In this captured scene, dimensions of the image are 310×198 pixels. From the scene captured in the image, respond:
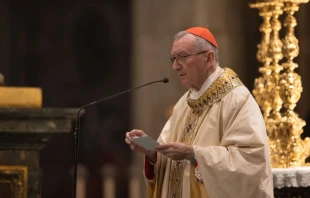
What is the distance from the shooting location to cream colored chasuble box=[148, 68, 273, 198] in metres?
7.35

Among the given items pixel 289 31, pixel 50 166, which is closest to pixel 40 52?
pixel 50 166

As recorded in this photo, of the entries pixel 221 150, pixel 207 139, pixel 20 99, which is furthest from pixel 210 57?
pixel 20 99

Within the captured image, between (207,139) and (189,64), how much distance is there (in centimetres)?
46

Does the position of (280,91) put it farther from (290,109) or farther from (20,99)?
(20,99)

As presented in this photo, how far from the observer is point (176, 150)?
24.1 ft

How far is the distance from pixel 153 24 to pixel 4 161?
5564 mm

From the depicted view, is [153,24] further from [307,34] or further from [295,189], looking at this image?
[295,189]

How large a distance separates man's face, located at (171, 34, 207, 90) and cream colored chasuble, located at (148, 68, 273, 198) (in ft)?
0.33

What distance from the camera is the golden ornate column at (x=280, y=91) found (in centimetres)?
952

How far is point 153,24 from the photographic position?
13.7 metres

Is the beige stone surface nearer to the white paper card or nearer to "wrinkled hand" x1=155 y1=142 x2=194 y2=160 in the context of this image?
the white paper card

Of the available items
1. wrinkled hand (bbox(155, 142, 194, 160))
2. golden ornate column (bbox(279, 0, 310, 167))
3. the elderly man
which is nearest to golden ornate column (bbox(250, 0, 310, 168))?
golden ornate column (bbox(279, 0, 310, 167))

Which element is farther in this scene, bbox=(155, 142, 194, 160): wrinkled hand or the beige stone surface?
the beige stone surface

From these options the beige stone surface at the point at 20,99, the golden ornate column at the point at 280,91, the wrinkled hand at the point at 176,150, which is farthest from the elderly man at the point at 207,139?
the golden ornate column at the point at 280,91
